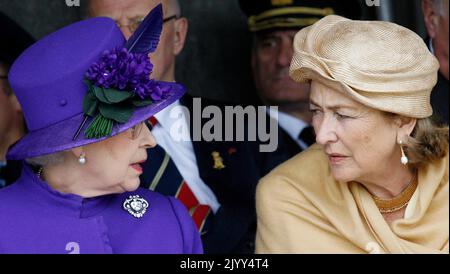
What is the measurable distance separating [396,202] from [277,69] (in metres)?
1.60

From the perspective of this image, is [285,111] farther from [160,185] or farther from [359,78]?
[359,78]

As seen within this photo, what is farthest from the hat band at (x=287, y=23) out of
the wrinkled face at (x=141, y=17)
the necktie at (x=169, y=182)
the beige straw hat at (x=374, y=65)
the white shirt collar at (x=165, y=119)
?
the beige straw hat at (x=374, y=65)

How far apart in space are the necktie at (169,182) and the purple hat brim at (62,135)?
0.93 m

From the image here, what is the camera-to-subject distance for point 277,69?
4.57 metres

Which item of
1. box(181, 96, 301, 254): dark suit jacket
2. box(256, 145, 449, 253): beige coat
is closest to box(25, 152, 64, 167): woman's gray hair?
box(256, 145, 449, 253): beige coat

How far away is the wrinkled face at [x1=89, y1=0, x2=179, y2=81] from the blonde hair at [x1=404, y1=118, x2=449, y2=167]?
1213 mm

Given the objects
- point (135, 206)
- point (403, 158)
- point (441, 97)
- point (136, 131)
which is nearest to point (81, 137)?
point (136, 131)

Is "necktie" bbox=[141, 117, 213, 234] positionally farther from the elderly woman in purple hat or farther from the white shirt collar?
the elderly woman in purple hat

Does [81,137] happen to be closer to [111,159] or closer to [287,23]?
[111,159]

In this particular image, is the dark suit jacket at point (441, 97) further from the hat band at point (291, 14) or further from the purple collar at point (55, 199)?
the purple collar at point (55, 199)
